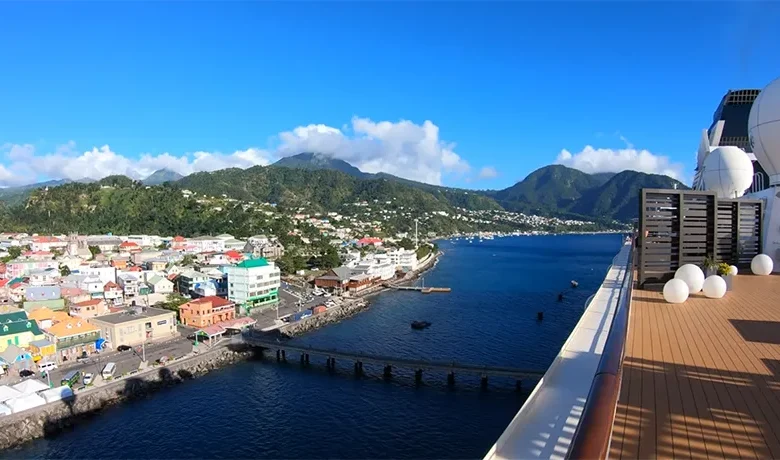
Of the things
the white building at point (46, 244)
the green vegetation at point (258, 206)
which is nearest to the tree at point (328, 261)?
the green vegetation at point (258, 206)

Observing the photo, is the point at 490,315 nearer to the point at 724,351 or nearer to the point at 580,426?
the point at 724,351

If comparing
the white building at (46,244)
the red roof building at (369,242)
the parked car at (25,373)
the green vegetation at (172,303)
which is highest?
the white building at (46,244)

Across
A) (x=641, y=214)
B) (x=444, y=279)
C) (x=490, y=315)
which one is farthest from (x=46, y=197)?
(x=641, y=214)

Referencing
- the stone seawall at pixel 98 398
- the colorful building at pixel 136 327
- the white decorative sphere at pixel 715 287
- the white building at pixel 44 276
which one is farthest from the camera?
the white building at pixel 44 276

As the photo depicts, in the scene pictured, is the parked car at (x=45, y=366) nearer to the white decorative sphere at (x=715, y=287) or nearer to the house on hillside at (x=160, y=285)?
the house on hillside at (x=160, y=285)

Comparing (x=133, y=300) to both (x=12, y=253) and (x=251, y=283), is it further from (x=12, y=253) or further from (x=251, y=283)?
(x=12, y=253)

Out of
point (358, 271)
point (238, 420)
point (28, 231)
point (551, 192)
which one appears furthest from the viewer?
point (551, 192)
